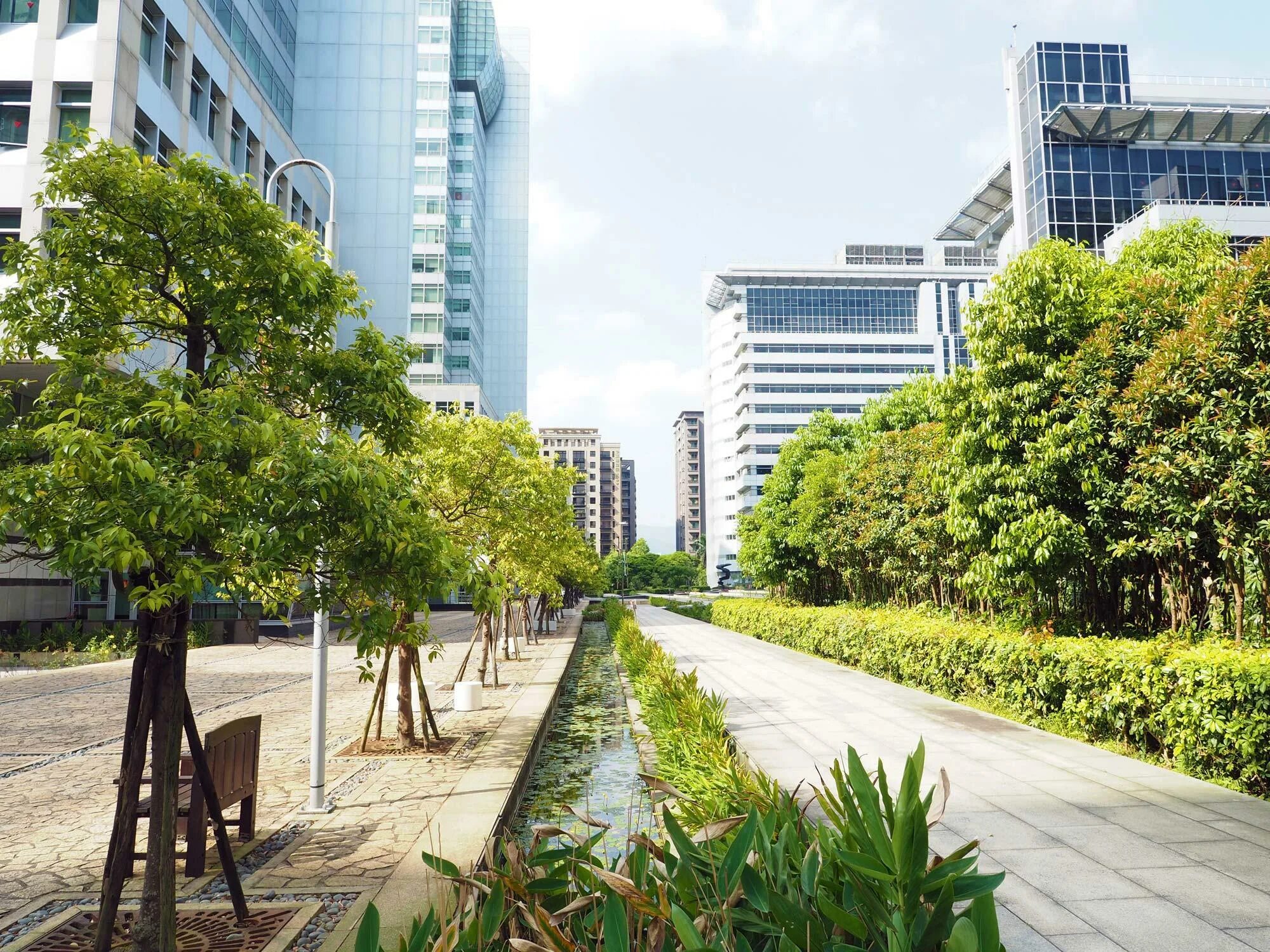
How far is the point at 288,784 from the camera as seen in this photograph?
801 cm

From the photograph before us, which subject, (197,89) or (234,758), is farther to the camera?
(197,89)

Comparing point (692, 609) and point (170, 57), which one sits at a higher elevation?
point (170, 57)

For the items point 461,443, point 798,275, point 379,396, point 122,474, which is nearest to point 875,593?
point 461,443


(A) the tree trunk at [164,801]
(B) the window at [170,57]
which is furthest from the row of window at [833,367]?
(A) the tree trunk at [164,801]

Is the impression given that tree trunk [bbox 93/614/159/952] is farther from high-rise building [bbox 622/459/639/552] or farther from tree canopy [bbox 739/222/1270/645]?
high-rise building [bbox 622/459/639/552]

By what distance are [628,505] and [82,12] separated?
162 m

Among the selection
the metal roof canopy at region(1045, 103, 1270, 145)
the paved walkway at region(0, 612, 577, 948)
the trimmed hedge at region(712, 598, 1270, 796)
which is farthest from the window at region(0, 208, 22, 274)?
the metal roof canopy at region(1045, 103, 1270, 145)

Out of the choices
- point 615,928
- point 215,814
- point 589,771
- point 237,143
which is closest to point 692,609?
point 237,143

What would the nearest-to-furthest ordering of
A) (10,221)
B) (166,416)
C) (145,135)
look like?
(166,416)
(10,221)
(145,135)

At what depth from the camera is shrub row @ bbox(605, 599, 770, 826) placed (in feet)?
16.6

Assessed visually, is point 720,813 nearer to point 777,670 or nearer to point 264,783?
point 264,783

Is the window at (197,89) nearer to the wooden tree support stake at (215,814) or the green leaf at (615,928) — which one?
the wooden tree support stake at (215,814)

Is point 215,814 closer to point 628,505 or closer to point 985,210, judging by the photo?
point 985,210

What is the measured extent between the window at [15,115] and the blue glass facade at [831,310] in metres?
72.7
